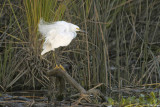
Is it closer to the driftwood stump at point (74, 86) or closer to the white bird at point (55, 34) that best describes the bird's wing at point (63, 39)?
the white bird at point (55, 34)

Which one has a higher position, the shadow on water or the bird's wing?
the bird's wing

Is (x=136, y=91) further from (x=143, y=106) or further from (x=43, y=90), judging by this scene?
(x=43, y=90)

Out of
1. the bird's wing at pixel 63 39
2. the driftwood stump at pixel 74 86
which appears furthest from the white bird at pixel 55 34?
the driftwood stump at pixel 74 86

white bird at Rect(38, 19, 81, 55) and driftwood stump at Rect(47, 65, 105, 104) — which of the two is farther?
white bird at Rect(38, 19, 81, 55)

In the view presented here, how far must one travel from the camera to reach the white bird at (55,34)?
3.52 metres

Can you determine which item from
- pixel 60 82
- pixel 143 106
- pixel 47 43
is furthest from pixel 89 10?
pixel 143 106

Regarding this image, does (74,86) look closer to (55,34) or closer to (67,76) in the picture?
(67,76)

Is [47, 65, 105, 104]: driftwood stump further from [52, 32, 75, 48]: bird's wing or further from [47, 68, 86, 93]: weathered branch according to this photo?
[52, 32, 75, 48]: bird's wing

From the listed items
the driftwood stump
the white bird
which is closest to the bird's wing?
the white bird

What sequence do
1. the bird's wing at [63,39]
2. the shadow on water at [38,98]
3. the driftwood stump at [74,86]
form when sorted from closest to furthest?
the driftwood stump at [74,86], the shadow on water at [38,98], the bird's wing at [63,39]

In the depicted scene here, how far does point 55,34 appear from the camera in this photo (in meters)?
3.60

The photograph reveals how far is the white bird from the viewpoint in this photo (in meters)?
3.52

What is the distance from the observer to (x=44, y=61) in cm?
415

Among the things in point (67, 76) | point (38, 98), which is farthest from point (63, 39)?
point (38, 98)
